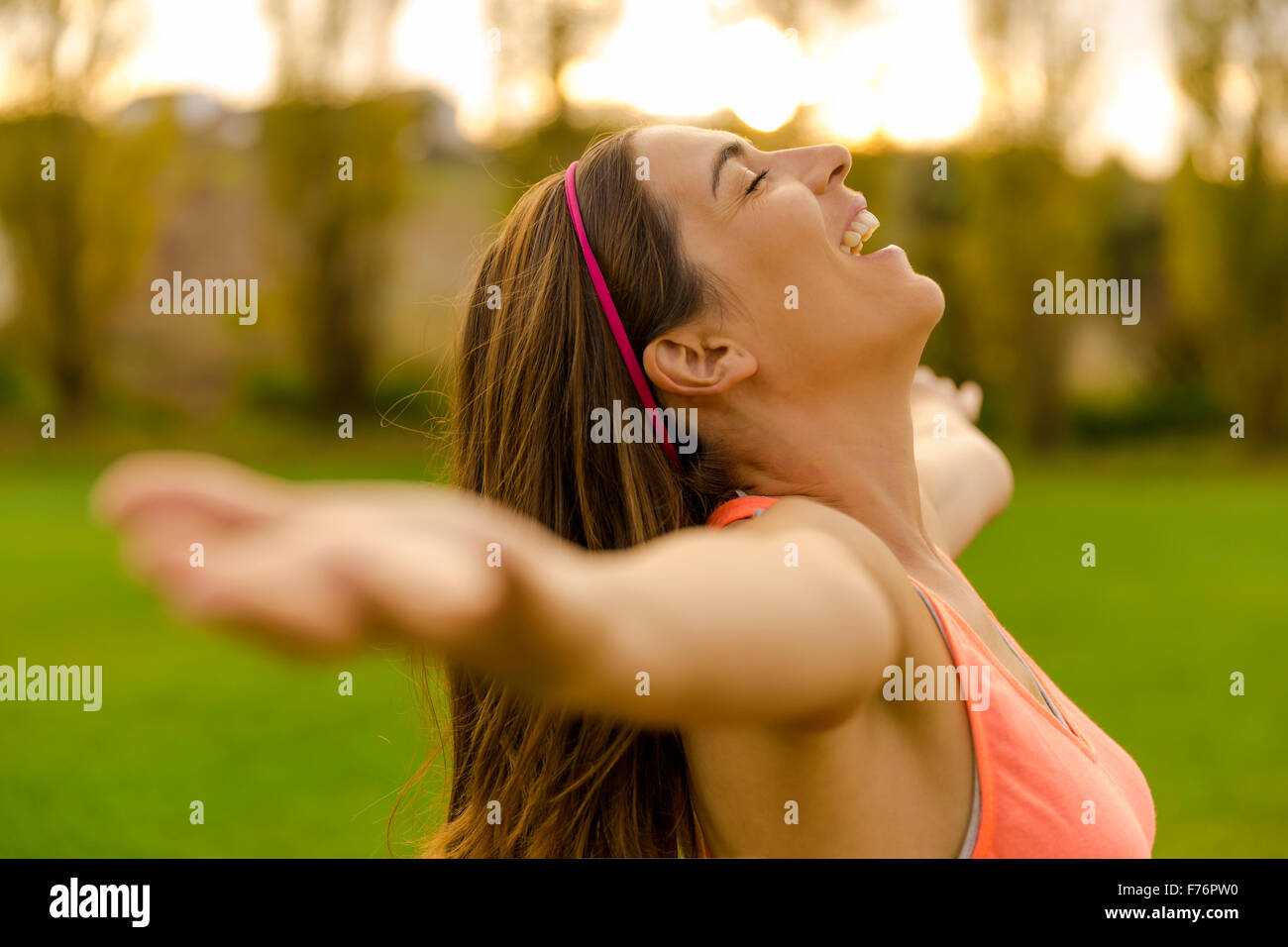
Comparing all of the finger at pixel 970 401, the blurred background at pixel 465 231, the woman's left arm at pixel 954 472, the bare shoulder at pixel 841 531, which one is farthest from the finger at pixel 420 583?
the blurred background at pixel 465 231

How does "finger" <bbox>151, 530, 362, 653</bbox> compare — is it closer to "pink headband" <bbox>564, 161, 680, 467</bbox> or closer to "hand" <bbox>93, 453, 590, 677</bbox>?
"hand" <bbox>93, 453, 590, 677</bbox>

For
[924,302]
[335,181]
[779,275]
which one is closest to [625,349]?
[779,275]

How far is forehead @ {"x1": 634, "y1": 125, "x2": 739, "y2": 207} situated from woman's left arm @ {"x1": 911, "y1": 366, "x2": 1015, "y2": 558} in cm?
89

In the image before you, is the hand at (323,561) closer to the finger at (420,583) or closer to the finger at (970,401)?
the finger at (420,583)

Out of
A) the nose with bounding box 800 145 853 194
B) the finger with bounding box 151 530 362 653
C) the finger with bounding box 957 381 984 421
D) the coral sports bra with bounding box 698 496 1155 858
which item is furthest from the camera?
the finger with bounding box 957 381 984 421

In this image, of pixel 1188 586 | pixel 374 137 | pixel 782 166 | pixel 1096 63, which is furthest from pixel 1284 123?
pixel 782 166

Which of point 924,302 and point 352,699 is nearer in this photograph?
point 924,302

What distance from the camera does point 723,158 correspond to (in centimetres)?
200

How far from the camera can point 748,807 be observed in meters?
1.68

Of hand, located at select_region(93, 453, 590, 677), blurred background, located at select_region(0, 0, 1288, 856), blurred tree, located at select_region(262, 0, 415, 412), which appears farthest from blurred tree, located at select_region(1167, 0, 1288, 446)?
hand, located at select_region(93, 453, 590, 677)

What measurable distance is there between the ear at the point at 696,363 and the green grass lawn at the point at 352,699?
3.66 ft

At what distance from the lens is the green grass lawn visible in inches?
226

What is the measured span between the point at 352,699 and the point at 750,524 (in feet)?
23.6

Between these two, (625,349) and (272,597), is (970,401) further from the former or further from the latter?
(272,597)
